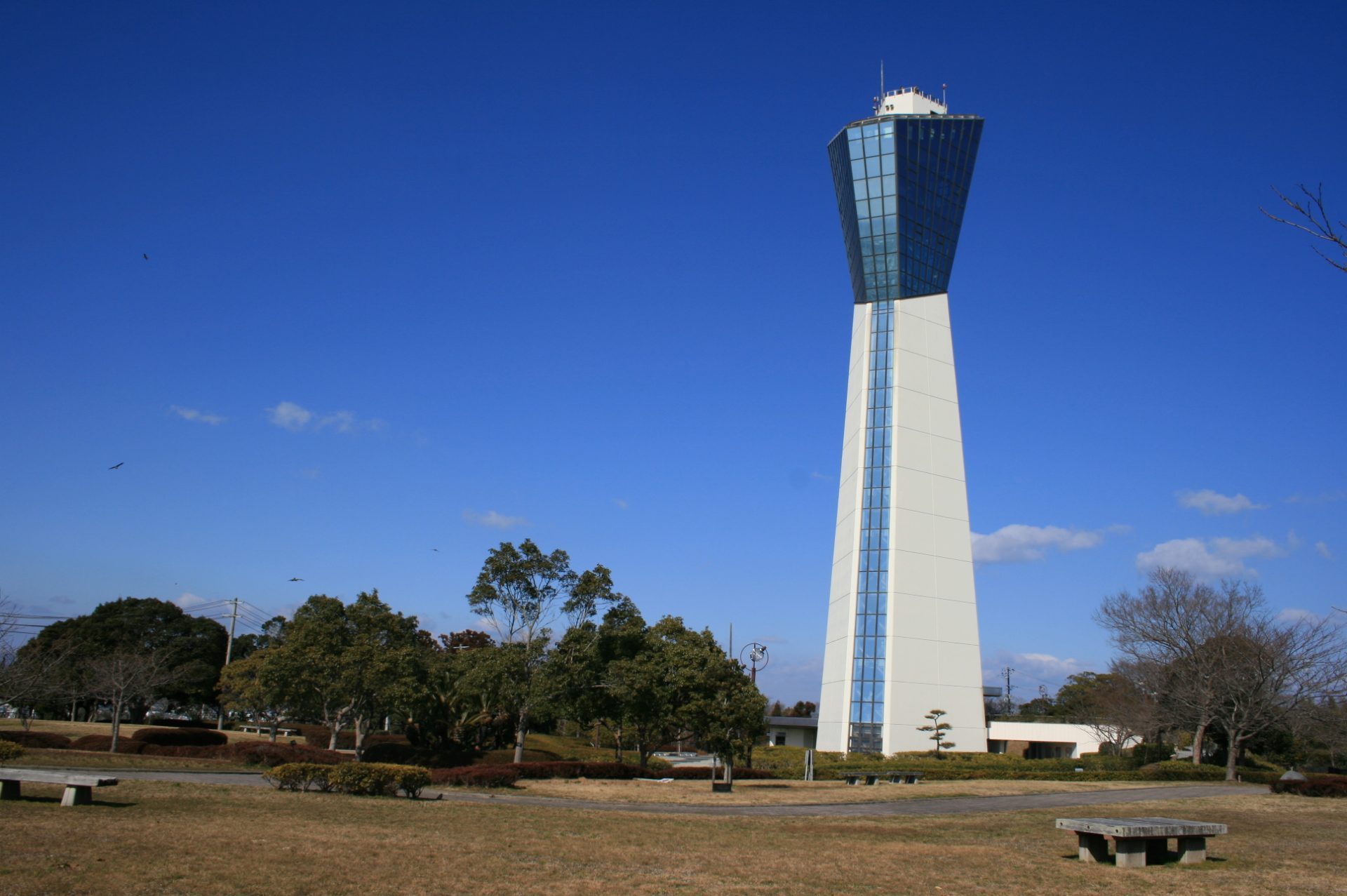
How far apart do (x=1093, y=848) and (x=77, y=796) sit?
57.1ft

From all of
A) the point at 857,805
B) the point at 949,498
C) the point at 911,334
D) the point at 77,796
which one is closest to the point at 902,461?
the point at 949,498

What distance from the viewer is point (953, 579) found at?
58.8 meters

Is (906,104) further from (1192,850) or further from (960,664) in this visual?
(1192,850)

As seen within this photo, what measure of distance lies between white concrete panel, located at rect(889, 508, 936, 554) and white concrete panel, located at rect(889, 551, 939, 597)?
39cm

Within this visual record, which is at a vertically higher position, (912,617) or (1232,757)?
(912,617)

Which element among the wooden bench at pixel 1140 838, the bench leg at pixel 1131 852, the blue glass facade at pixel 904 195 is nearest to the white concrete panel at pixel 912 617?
the blue glass facade at pixel 904 195

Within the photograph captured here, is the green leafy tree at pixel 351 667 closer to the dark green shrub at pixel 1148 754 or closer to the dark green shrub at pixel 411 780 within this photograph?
the dark green shrub at pixel 411 780

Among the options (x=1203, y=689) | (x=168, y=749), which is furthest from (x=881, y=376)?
(x=168, y=749)

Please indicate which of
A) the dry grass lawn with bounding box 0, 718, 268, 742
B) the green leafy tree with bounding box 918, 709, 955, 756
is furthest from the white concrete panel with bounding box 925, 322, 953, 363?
the dry grass lawn with bounding box 0, 718, 268, 742

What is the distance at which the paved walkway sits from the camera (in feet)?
78.5

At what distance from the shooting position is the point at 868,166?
6050 centimetres

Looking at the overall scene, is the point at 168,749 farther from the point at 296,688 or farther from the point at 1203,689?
the point at 1203,689

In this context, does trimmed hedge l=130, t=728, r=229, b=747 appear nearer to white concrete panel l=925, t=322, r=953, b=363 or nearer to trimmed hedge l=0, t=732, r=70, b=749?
trimmed hedge l=0, t=732, r=70, b=749

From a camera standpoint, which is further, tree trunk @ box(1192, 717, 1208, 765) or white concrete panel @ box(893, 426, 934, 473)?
white concrete panel @ box(893, 426, 934, 473)
